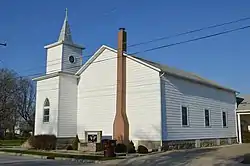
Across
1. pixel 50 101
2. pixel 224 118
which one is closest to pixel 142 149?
pixel 50 101

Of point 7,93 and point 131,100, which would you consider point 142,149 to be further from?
point 7,93

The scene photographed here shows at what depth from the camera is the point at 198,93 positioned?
3008cm

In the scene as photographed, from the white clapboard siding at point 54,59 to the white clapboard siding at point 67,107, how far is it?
198 centimetres

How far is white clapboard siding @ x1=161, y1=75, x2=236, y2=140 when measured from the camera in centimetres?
2588

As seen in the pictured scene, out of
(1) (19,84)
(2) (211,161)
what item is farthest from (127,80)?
(1) (19,84)

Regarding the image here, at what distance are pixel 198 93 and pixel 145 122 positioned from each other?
7263mm

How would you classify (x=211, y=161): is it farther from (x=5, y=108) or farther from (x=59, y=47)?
(x=5, y=108)

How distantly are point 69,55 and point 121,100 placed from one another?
29.8 feet

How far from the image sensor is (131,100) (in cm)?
2673

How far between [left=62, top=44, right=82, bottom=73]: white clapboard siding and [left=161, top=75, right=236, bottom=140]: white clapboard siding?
10.9 metres

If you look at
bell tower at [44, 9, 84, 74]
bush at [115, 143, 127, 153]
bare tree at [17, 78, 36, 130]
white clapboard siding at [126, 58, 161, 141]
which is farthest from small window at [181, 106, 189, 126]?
bare tree at [17, 78, 36, 130]

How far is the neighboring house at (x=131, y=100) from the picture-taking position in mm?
25516

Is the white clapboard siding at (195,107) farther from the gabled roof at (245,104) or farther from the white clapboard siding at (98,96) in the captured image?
the white clapboard siding at (98,96)

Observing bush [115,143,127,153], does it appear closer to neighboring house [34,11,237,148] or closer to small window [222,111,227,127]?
neighboring house [34,11,237,148]
